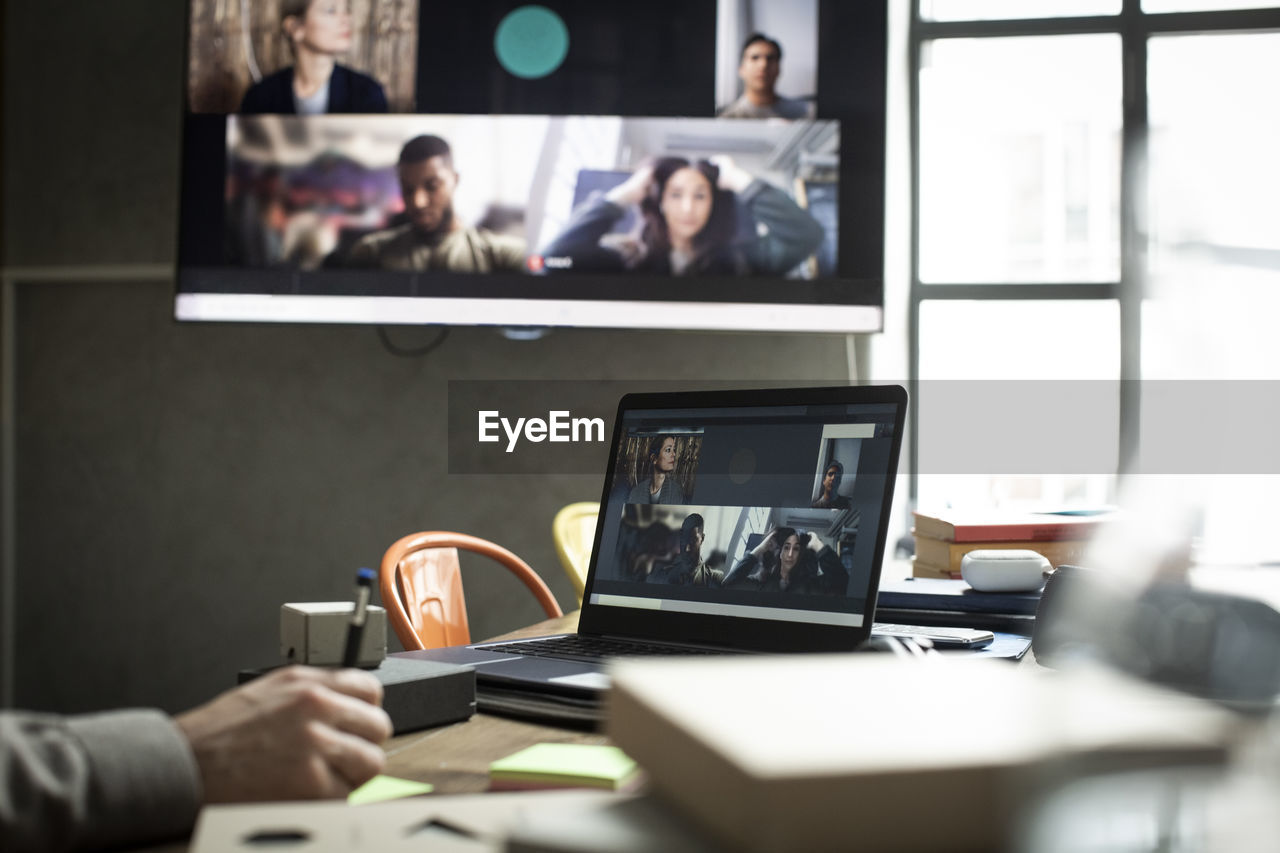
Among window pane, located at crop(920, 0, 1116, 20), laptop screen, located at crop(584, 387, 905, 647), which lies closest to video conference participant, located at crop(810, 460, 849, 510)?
laptop screen, located at crop(584, 387, 905, 647)

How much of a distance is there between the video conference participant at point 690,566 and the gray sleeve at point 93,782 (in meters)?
0.58

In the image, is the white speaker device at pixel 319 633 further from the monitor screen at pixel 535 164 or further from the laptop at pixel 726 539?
the monitor screen at pixel 535 164

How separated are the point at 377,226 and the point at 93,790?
99.9 inches

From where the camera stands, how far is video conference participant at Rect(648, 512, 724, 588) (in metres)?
1.11

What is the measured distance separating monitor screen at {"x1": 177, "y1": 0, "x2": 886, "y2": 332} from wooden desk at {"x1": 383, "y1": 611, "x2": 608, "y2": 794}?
217 cm

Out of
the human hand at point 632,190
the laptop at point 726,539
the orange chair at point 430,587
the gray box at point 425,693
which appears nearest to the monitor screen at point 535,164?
the human hand at point 632,190

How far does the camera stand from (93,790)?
0.58m

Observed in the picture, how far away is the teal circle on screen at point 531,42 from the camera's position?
9.98ft

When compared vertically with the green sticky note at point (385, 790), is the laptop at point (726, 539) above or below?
above

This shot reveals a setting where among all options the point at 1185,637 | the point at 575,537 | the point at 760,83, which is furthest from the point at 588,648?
the point at 760,83

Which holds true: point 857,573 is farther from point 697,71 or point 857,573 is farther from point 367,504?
point 367,504

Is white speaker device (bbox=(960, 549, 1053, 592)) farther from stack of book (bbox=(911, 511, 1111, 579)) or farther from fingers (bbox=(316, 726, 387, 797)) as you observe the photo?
fingers (bbox=(316, 726, 387, 797))

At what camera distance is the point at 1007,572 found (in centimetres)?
139

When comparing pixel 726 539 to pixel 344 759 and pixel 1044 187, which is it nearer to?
pixel 344 759
